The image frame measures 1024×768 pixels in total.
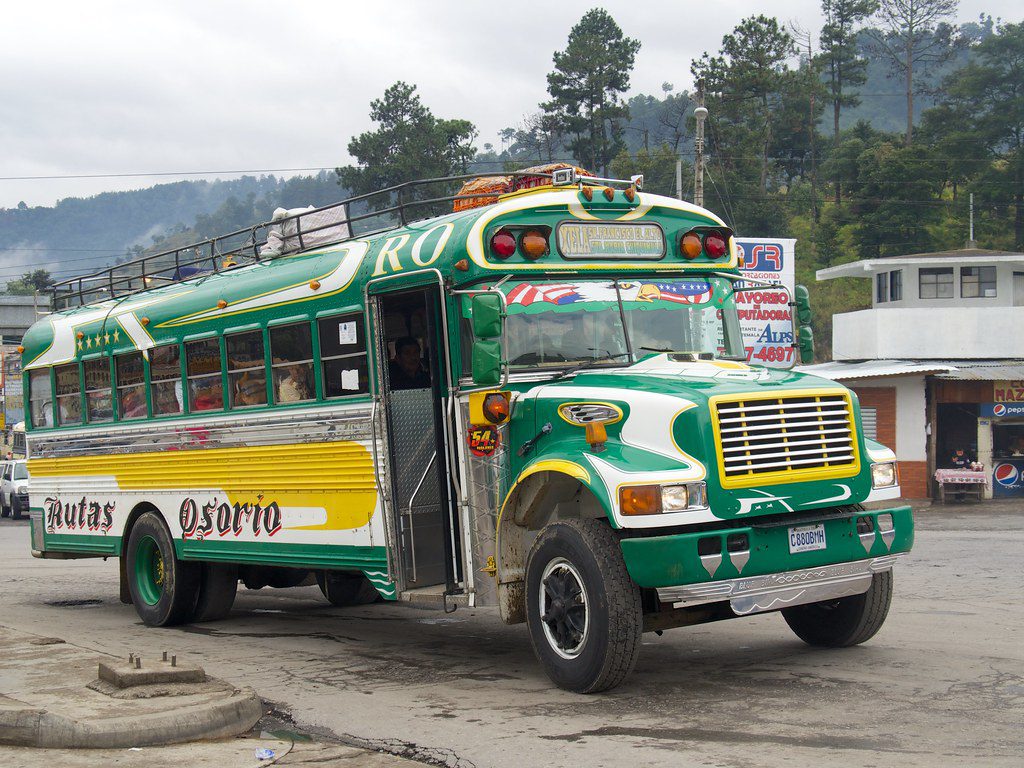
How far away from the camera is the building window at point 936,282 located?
36.2 m

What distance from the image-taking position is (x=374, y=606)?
42.9ft

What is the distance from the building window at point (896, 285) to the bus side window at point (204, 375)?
29037 mm

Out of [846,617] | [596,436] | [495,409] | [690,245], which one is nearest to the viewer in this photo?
[596,436]

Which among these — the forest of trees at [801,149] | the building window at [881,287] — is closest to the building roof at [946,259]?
the building window at [881,287]

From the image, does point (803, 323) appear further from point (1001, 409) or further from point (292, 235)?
point (1001, 409)

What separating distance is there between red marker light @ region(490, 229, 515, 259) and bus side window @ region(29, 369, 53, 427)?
7.68m

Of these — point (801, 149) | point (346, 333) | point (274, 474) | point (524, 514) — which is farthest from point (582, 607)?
point (801, 149)

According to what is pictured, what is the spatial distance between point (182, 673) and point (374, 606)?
5436 mm

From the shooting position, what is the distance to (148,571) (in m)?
12.4

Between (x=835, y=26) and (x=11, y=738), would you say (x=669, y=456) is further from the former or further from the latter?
(x=835, y=26)

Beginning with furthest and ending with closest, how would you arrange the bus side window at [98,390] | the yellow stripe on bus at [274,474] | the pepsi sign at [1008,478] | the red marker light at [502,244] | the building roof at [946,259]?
the building roof at [946,259]
the pepsi sign at [1008,478]
the bus side window at [98,390]
the yellow stripe on bus at [274,474]
the red marker light at [502,244]

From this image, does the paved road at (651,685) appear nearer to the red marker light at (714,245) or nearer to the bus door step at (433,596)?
the bus door step at (433,596)

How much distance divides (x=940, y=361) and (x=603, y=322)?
27.3m

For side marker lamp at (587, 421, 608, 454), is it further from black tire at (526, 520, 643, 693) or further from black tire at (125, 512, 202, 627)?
black tire at (125, 512, 202, 627)
